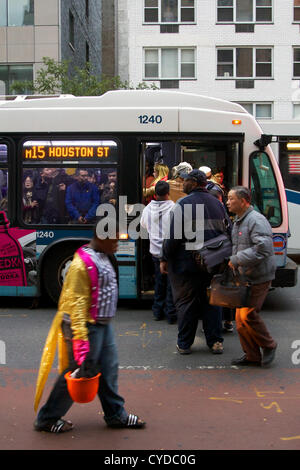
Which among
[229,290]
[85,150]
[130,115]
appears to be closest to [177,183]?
[130,115]

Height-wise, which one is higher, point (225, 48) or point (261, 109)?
point (225, 48)

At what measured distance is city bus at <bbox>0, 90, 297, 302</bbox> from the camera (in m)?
8.48

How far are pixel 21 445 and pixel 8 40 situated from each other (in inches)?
866

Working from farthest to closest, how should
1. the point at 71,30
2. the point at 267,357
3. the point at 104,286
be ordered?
1. the point at 71,30
2. the point at 267,357
3. the point at 104,286

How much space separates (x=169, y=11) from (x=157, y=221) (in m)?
25.9

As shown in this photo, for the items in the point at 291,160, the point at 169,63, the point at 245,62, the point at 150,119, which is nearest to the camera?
the point at 150,119

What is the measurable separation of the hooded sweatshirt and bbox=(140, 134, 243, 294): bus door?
0.67 m

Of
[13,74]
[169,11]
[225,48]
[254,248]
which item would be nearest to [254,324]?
[254,248]

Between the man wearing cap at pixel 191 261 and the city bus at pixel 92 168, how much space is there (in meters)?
2.19

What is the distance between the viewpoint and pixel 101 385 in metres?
4.29

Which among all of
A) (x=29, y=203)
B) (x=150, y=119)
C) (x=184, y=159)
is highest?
(x=150, y=119)

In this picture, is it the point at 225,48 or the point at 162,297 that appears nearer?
the point at 162,297

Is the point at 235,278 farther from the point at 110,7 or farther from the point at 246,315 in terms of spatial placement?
the point at 110,7

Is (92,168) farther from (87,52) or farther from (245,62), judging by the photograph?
(87,52)
